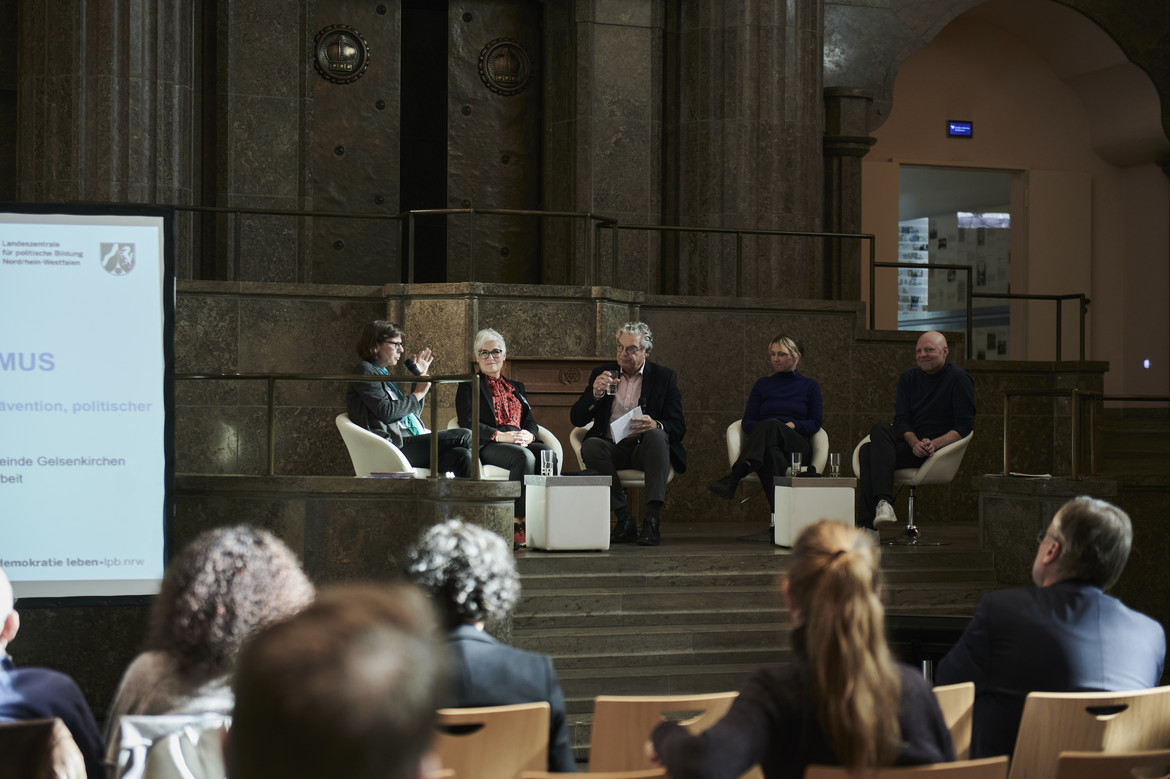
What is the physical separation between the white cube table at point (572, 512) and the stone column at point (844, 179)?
5.53 m

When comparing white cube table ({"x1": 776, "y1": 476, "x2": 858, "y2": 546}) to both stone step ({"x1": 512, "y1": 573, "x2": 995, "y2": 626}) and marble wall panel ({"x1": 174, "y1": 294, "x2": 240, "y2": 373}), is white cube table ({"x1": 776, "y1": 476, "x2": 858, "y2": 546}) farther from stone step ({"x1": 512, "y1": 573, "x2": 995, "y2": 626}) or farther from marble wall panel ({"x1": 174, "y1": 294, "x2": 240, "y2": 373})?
marble wall panel ({"x1": 174, "y1": 294, "x2": 240, "y2": 373})

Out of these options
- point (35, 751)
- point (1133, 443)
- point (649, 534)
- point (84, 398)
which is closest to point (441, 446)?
point (649, 534)

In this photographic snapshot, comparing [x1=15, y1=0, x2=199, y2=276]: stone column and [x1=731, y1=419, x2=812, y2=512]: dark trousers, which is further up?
[x1=15, y1=0, x2=199, y2=276]: stone column

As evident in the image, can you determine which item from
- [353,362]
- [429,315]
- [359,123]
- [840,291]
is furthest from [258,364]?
[840,291]

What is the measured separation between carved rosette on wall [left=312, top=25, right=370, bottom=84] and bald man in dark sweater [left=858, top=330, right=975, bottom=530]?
5.84 m

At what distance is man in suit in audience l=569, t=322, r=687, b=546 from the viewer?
729 centimetres

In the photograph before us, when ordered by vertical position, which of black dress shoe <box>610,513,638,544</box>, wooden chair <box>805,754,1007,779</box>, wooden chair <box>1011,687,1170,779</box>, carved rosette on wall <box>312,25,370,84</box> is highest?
carved rosette on wall <box>312,25,370,84</box>

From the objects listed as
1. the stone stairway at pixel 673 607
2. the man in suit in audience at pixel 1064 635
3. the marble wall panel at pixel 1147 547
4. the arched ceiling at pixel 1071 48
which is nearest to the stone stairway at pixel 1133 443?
the marble wall panel at pixel 1147 547

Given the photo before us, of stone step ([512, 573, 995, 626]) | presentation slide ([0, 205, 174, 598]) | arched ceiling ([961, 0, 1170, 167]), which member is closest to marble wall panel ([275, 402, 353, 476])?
stone step ([512, 573, 995, 626])

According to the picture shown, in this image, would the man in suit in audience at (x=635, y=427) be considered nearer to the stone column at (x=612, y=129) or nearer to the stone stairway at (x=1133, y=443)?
the stone column at (x=612, y=129)

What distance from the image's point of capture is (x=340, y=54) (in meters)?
11.2

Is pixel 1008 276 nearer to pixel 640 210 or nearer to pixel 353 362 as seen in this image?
pixel 640 210

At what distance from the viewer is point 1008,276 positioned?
14.4 metres

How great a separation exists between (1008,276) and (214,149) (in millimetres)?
8650
